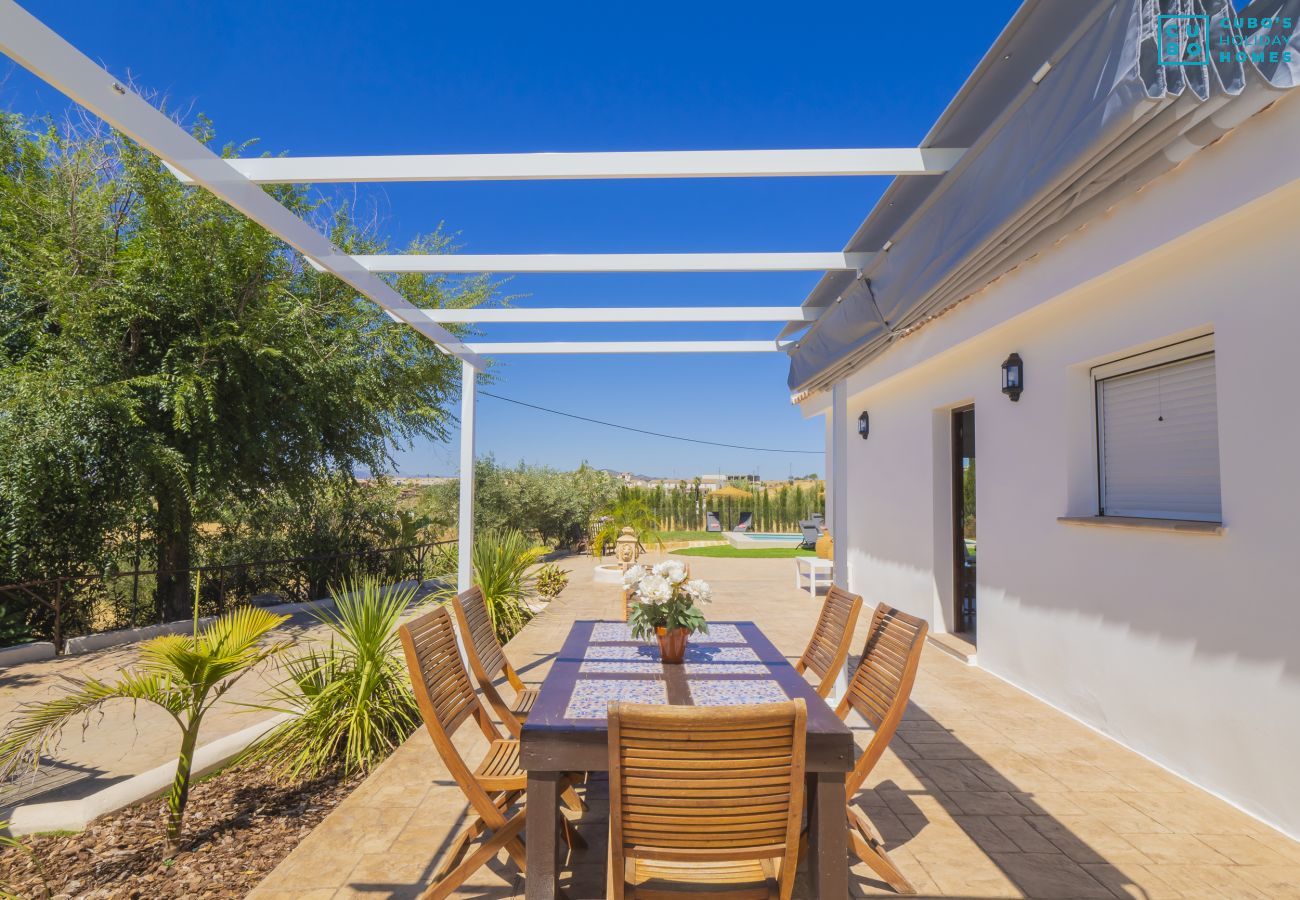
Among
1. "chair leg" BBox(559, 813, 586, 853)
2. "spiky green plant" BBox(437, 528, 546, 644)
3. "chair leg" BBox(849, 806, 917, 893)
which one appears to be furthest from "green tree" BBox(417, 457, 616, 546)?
"chair leg" BBox(849, 806, 917, 893)

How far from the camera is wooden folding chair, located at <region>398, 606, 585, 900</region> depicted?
7.17ft

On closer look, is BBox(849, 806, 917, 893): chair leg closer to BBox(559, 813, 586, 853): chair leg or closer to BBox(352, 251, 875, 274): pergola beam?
BBox(559, 813, 586, 853): chair leg

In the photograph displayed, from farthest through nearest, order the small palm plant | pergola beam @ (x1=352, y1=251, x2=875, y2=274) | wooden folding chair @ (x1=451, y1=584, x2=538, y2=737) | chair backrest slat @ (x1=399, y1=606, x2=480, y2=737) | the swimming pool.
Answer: the swimming pool < pergola beam @ (x1=352, y1=251, x2=875, y2=274) < wooden folding chair @ (x1=451, y1=584, x2=538, y2=737) < the small palm plant < chair backrest slat @ (x1=399, y1=606, x2=480, y2=737)

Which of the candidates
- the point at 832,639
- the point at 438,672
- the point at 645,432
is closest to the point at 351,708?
the point at 438,672

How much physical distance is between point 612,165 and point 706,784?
230cm

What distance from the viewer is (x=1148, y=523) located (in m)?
3.46

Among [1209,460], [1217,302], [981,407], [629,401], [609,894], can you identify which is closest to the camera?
[609,894]

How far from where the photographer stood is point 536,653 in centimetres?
576

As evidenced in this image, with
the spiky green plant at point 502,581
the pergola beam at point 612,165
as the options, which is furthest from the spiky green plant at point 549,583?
the pergola beam at point 612,165

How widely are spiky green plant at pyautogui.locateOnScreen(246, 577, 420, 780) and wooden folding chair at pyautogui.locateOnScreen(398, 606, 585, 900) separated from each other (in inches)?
46.8

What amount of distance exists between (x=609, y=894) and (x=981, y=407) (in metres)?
4.75

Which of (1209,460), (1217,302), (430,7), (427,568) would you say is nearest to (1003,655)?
(1209,460)

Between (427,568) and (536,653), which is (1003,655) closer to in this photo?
(536,653)

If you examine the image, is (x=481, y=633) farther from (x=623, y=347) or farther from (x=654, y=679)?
(x=623, y=347)
